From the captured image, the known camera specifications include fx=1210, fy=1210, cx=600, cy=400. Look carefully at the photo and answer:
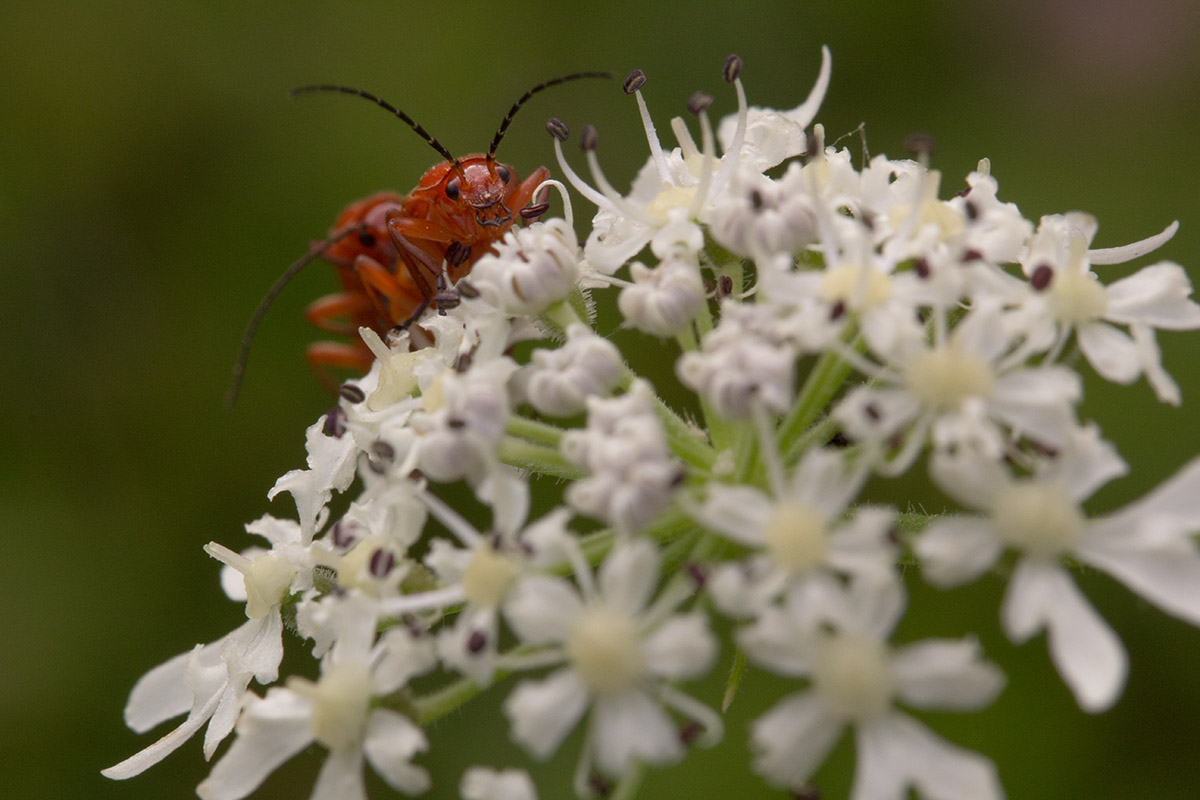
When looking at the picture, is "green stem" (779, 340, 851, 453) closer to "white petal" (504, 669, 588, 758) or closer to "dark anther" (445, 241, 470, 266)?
"white petal" (504, 669, 588, 758)

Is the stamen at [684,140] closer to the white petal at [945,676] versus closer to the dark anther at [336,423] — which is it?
the dark anther at [336,423]

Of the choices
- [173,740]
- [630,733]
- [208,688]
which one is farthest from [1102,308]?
[173,740]

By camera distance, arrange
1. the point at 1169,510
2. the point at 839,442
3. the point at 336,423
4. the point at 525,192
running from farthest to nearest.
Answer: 1. the point at 525,192
2. the point at 839,442
3. the point at 336,423
4. the point at 1169,510

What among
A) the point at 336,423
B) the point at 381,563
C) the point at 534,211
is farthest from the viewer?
the point at 534,211

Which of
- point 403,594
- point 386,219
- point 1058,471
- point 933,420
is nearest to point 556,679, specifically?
point 403,594

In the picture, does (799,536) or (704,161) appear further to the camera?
(704,161)

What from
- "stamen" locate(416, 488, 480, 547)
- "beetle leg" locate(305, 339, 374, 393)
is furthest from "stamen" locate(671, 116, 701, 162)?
"beetle leg" locate(305, 339, 374, 393)

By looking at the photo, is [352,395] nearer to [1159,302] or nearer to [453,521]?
[453,521]
